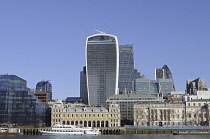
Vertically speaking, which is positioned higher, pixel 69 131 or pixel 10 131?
pixel 69 131

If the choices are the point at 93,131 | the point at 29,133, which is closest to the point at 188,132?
the point at 93,131

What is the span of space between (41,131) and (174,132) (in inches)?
2690

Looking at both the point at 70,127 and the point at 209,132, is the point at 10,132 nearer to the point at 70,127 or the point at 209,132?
the point at 70,127

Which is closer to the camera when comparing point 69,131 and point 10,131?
point 69,131

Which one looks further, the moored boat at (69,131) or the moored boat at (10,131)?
the moored boat at (10,131)

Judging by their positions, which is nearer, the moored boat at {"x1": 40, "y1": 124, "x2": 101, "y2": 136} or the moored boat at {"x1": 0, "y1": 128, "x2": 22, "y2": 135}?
the moored boat at {"x1": 40, "y1": 124, "x2": 101, "y2": 136}

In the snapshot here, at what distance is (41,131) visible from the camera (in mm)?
189125

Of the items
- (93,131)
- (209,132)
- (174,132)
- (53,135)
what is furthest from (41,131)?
(209,132)

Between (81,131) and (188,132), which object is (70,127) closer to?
(81,131)

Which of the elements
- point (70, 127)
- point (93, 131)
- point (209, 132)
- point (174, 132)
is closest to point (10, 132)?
point (70, 127)

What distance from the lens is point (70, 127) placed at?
623ft

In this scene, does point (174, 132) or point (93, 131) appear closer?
point (93, 131)

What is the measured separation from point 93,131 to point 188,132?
4759 centimetres

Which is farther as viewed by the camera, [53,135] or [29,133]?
[29,133]
